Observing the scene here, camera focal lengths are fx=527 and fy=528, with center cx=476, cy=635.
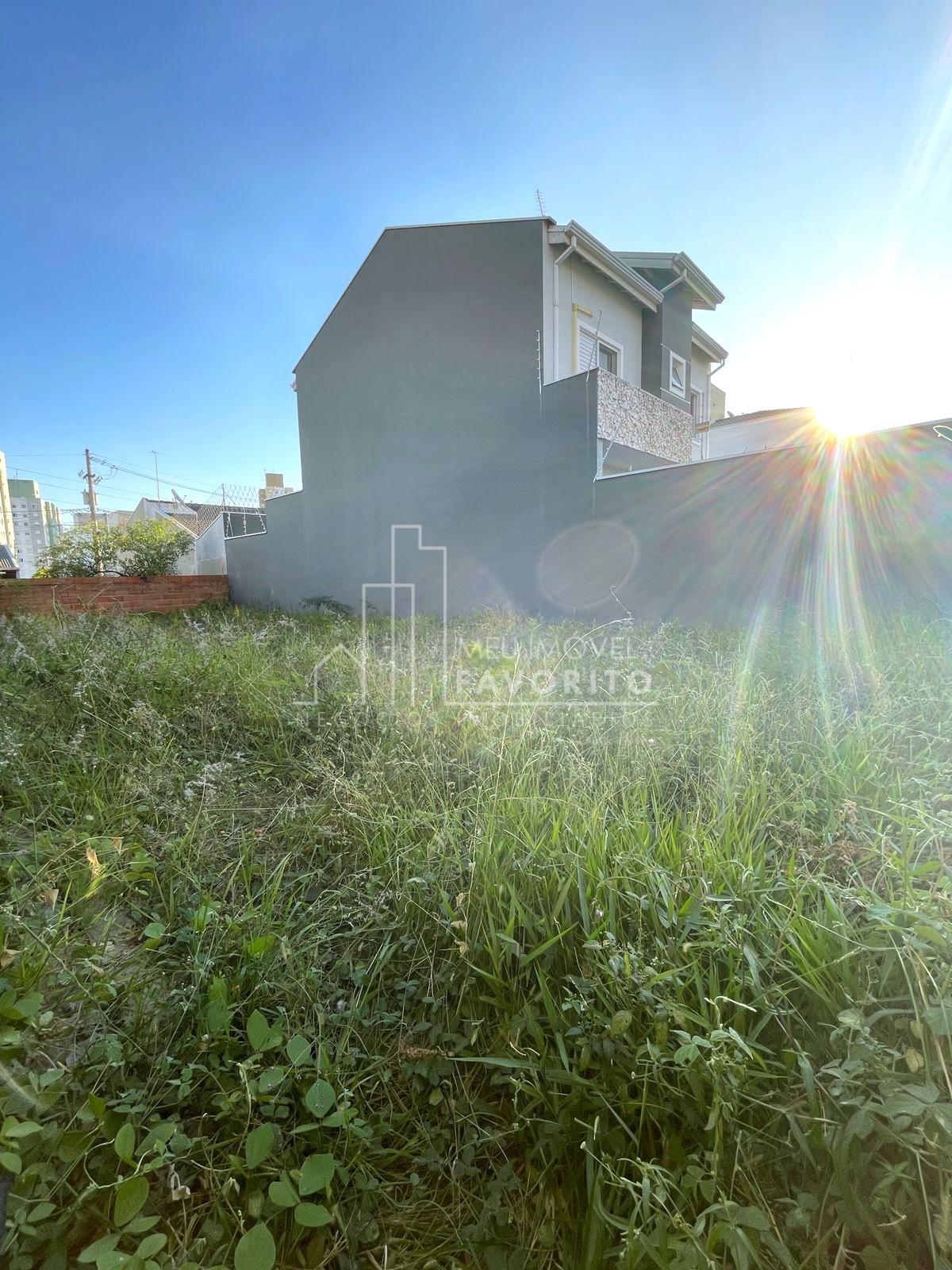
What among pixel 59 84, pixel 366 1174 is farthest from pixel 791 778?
pixel 59 84

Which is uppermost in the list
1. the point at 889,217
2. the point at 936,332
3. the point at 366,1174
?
the point at 889,217

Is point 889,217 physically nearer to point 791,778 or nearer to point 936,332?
point 936,332

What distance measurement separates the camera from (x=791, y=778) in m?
1.79

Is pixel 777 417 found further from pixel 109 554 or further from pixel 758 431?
pixel 109 554

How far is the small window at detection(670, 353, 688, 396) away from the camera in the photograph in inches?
372

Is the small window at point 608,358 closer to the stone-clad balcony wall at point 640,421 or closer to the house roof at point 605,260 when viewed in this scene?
the house roof at point 605,260

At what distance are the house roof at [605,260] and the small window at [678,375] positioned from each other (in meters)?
1.10

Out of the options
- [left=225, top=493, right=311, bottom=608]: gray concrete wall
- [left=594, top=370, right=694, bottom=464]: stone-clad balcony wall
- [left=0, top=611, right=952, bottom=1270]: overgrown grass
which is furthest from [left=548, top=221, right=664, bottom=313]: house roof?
[left=0, top=611, right=952, bottom=1270]: overgrown grass

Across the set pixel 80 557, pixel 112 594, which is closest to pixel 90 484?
pixel 80 557

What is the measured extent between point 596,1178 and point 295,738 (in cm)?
205

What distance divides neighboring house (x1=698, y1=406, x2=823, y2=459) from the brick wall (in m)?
12.0

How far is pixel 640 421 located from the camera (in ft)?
23.8

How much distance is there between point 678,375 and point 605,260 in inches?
129

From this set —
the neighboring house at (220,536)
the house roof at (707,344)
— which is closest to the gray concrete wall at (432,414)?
the neighboring house at (220,536)
